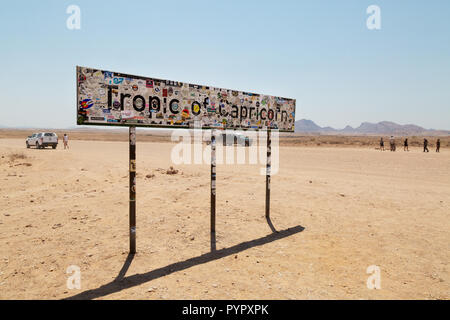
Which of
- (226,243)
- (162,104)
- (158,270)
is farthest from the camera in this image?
(226,243)

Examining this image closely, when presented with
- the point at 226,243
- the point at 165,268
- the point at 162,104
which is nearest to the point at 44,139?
the point at 162,104

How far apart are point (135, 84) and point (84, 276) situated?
324 cm

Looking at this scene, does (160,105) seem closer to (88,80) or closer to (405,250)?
(88,80)

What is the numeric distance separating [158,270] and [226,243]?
1717mm

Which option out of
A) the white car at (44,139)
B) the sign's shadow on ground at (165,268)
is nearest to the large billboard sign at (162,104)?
the sign's shadow on ground at (165,268)

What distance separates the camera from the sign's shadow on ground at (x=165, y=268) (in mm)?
4070

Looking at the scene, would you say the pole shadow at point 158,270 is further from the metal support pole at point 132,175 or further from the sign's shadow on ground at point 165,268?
the metal support pole at point 132,175

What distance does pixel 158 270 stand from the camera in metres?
4.74

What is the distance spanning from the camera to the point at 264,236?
6.50 metres

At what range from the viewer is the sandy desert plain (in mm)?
4234

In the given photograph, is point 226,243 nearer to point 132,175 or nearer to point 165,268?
point 165,268

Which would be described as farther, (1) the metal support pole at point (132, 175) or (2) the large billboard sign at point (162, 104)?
(1) the metal support pole at point (132, 175)

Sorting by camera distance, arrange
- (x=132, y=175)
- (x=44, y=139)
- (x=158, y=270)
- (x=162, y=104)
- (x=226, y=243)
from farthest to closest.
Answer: (x=44, y=139) < (x=226, y=243) < (x=162, y=104) < (x=132, y=175) < (x=158, y=270)
